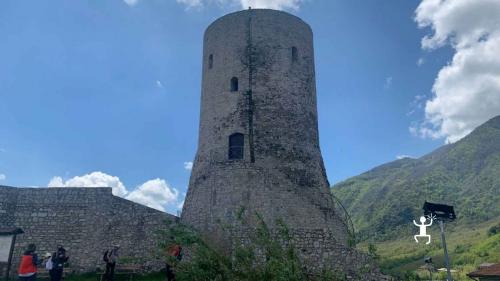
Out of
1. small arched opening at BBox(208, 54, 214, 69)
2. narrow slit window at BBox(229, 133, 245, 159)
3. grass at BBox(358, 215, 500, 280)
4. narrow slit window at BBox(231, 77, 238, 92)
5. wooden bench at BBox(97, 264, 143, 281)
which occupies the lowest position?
wooden bench at BBox(97, 264, 143, 281)

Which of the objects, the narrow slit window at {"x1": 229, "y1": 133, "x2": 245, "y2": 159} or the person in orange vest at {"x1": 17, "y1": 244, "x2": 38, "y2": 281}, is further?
the narrow slit window at {"x1": 229, "y1": 133, "x2": 245, "y2": 159}

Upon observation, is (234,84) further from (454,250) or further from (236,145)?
(454,250)

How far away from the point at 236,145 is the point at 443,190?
44142 millimetres

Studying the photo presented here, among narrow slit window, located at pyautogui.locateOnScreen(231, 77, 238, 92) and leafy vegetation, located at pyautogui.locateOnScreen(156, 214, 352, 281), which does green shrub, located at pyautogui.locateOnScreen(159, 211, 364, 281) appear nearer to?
leafy vegetation, located at pyautogui.locateOnScreen(156, 214, 352, 281)

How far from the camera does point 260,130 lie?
19875 mm

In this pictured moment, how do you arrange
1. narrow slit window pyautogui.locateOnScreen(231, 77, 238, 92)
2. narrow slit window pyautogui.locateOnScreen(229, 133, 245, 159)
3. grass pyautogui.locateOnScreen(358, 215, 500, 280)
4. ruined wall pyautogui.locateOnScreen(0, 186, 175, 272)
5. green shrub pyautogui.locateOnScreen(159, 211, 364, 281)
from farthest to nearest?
grass pyautogui.locateOnScreen(358, 215, 500, 280) → narrow slit window pyautogui.locateOnScreen(231, 77, 238, 92) → narrow slit window pyautogui.locateOnScreen(229, 133, 245, 159) → ruined wall pyautogui.locateOnScreen(0, 186, 175, 272) → green shrub pyautogui.locateOnScreen(159, 211, 364, 281)

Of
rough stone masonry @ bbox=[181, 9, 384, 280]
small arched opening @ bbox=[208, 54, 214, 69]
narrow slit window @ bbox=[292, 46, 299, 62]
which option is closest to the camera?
rough stone masonry @ bbox=[181, 9, 384, 280]

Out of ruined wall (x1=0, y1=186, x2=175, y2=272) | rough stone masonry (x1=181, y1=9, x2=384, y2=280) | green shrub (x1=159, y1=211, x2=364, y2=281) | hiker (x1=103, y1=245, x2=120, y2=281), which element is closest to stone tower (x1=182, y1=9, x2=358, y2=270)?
rough stone masonry (x1=181, y1=9, x2=384, y2=280)

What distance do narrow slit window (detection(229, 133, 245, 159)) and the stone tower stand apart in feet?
0.15

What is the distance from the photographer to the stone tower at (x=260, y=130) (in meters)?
18.7

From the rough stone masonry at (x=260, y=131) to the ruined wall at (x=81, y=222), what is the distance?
2.41 metres

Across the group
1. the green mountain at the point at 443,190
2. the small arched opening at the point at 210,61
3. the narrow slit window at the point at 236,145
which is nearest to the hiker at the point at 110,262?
the narrow slit window at the point at 236,145

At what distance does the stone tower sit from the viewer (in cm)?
1870

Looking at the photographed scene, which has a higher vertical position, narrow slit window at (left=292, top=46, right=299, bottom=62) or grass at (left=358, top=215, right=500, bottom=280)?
narrow slit window at (left=292, top=46, right=299, bottom=62)
